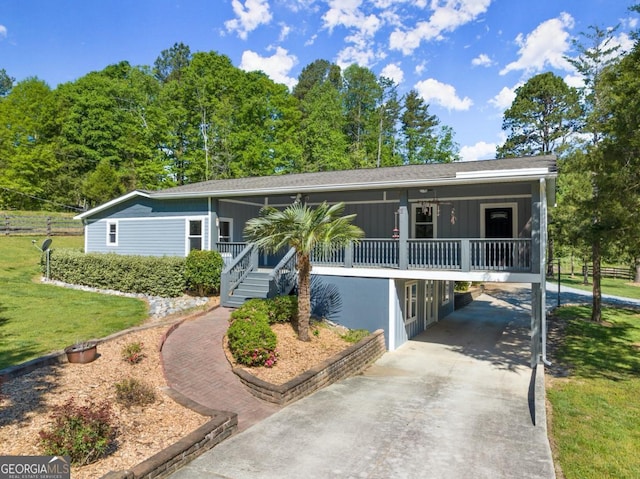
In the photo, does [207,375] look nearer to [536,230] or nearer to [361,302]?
[361,302]

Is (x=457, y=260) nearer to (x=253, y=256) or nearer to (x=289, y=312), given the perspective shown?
(x=289, y=312)

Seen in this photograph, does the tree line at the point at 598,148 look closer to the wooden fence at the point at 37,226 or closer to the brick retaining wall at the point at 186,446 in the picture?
the brick retaining wall at the point at 186,446

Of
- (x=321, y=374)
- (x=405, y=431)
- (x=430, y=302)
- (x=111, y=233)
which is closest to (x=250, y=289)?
(x=321, y=374)

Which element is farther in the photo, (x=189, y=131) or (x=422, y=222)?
(x=189, y=131)

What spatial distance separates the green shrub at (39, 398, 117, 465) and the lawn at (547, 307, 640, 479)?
6.06m

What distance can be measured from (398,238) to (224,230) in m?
7.92

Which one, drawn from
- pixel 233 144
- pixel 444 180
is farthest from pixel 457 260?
pixel 233 144

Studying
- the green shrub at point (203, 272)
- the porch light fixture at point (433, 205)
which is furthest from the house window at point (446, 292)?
the green shrub at point (203, 272)

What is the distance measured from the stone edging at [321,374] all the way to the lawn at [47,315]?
13.9 feet

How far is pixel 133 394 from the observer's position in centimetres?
623

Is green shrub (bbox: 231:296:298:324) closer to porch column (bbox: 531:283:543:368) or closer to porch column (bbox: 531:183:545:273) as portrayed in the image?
porch column (bbox: 531:283:543:368)

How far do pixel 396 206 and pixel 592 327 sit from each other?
8.84m

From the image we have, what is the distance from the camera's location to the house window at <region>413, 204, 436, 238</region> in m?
14.3

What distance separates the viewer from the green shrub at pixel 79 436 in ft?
14.7
